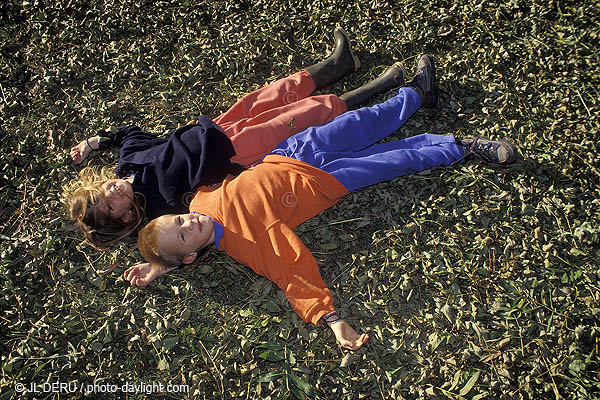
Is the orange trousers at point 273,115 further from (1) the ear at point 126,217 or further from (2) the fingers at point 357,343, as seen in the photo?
(2) the fingers at point 357,343

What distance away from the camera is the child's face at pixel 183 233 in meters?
3.44

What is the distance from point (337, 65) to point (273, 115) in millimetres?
969

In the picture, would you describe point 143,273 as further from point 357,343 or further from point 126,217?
point 357,343

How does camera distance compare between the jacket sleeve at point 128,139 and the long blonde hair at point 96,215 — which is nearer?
the long blonde hair at point 96,215

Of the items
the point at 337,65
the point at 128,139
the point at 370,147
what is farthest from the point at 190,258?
the point at 337,65

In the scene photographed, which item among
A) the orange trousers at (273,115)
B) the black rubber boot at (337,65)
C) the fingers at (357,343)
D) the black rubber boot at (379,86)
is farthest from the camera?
the black rubber boot at (337,65)

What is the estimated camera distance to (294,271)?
133 inches

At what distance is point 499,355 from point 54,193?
4425mm

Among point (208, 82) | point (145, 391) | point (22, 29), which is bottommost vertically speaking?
point (145, 391)

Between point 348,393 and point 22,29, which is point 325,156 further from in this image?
point 22,29

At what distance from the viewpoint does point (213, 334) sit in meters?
3.57

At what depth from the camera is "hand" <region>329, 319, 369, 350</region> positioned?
3.24m

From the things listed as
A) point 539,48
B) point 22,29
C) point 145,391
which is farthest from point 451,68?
point 22,29

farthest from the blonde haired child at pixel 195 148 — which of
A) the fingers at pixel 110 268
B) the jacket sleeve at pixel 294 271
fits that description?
the jacket sleeve at pixel 294 271
